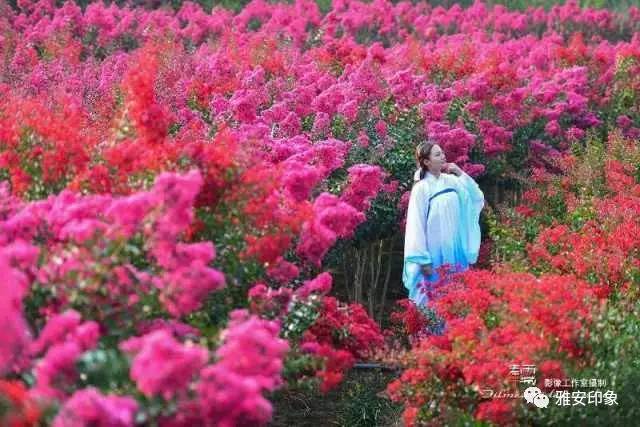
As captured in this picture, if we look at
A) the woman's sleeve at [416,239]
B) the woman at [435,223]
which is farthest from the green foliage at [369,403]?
the woman's sleeve at [416,239]

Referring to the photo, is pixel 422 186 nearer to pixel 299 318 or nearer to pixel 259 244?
pixel 299 318

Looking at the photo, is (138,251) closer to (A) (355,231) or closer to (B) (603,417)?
(B) (603,417)

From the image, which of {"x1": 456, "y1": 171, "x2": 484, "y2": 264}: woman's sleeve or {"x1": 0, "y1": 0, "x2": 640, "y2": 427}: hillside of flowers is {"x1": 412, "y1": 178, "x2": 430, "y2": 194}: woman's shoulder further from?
{"x1": 0, "y1": 0, "x2": 640, "y2": 427}: hillside of flowers

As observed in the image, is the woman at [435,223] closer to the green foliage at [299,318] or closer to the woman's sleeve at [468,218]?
the woman's sleeve at [468,218]

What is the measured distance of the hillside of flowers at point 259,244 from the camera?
3949 mm

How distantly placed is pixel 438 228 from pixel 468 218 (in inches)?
11.2

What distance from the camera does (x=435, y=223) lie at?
8547mm

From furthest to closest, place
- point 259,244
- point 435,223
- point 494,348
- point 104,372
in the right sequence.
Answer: point 435,223 < point 494,348 < point 259,244 < point 104,372

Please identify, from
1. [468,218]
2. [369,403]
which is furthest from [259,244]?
[468,218]

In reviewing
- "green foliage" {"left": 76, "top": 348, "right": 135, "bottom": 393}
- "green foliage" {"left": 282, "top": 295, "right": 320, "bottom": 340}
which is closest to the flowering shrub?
"green foliage" {"left": 282, "top": 295, "right": 320, "bottom": 340}

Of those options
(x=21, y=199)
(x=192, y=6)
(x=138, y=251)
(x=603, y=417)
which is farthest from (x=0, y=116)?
(x=192, y=6)

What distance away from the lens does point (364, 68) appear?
10984mm

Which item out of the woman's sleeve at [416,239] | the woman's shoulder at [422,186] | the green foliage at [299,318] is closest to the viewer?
the green foliage at [299,318]

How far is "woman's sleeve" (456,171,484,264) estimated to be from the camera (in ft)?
28.5
